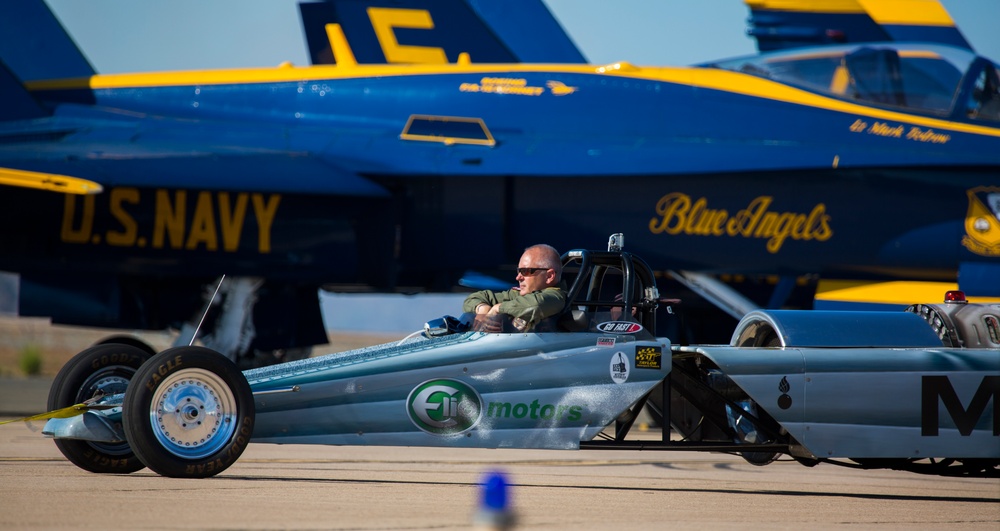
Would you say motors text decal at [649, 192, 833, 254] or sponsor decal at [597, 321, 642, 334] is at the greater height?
motors text decal at [649, 192, 833, 254]

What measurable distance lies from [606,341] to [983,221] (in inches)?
337

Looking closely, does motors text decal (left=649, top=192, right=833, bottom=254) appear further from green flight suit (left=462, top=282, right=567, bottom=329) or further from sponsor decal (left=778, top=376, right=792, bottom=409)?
green flight suit (left=462, top=282, right=567, bottom=329)

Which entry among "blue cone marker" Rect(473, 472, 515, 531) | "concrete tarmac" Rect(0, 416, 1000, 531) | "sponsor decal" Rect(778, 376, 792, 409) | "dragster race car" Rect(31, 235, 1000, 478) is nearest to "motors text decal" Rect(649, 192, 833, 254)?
"concrete tarmac" Rect(0, 416, 1000, 531)

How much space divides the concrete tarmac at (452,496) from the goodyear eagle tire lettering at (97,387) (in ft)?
0.39

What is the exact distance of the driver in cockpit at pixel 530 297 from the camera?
655 cm

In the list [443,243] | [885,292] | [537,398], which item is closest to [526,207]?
[443,243]

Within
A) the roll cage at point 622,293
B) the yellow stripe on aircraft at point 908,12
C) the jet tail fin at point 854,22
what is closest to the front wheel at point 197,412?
the roll cage at point 622,293

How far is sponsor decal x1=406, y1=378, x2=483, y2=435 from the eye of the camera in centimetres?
635

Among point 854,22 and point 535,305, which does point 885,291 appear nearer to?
point 854,22

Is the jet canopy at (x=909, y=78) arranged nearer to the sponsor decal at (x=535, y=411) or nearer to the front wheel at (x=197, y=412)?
the sponsor decal at (x=535, y=411)

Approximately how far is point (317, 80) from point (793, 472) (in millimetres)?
8637

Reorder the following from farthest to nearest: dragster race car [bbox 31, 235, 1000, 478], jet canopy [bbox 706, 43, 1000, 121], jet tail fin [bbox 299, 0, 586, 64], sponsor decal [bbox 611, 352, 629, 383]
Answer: jet tail fin [bbox 299, 0, 586, 64], jet canopy [bbox 706, 43, 1000, 121], sponsor decal [bbox 611, 352, 629, 383], dragster race car [bbox 31, 235, 1000, 478]

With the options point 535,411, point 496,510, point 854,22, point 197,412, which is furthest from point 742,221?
point 496,510

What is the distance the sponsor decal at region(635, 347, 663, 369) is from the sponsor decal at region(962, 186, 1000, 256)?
830 centimetres
